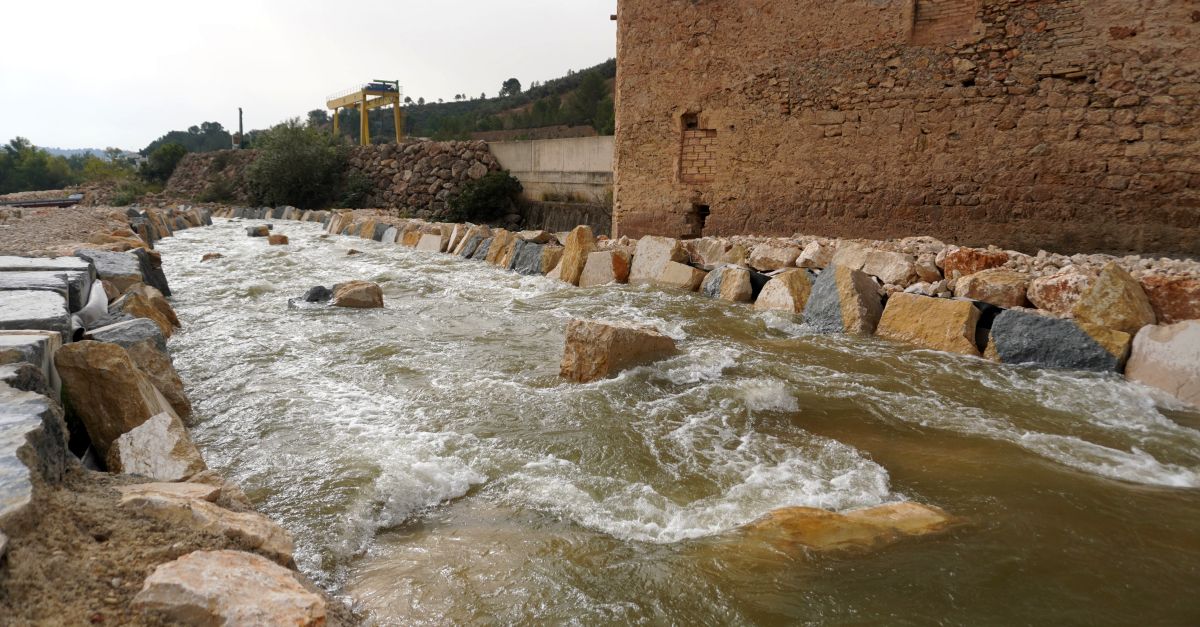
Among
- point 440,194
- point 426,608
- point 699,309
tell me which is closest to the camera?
point 426,608

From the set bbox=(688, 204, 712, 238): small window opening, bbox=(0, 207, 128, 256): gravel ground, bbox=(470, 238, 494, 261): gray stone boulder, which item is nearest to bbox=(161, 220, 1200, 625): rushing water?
bbox=(0, 207, 128, 256): gravel ground

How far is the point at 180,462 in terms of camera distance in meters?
2.57

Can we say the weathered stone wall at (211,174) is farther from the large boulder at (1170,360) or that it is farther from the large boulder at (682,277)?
the large boulder at (1170,360)

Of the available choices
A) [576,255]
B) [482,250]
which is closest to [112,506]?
[576,255]

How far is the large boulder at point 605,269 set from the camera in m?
7.69

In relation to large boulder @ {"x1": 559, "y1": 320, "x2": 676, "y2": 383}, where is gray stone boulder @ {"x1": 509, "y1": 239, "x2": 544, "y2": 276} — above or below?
above

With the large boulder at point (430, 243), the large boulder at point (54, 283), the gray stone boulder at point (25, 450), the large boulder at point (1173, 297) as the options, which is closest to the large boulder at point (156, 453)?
the gray stone boulder at point (25, 450)

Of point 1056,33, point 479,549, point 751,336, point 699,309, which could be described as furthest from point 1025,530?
point 1056,33

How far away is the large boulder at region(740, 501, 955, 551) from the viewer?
2.30 meters

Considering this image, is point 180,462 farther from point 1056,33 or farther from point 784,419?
point 1056,33

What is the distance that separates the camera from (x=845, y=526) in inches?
93.4

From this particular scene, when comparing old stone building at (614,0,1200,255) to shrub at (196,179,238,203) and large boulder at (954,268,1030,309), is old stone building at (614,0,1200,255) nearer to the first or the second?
large boulder at (954,268,1030,309)

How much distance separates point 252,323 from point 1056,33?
7.71 metres

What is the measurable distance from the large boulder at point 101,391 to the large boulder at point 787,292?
490 cm
